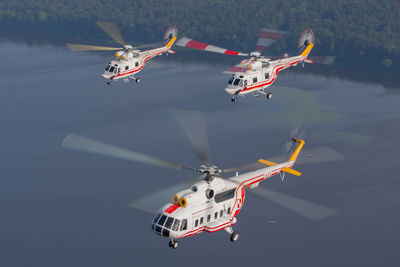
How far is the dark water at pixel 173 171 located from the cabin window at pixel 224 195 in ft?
95.9

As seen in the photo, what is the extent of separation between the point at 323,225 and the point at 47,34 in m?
122

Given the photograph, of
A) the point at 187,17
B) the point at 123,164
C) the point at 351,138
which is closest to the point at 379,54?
the point at 351,138

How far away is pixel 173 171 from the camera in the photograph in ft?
319

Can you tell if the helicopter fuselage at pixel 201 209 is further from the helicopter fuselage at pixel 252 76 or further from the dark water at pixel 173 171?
the dark water at pixel 173 171

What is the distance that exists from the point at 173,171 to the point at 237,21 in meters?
68.1

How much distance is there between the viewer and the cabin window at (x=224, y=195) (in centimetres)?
3797

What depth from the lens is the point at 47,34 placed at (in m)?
186

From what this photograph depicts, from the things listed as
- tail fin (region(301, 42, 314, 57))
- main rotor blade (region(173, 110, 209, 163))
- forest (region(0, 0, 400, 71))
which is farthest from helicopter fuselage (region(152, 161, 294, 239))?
forest (region(0, 0, 400, 71))

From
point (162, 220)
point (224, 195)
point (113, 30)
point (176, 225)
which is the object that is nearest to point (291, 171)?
point (224, 195)

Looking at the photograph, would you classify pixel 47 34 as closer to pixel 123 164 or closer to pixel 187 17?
pixel 187 17

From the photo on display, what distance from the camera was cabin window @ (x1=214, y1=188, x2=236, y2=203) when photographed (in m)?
38.0

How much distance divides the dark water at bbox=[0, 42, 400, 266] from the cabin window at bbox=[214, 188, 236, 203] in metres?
29.2

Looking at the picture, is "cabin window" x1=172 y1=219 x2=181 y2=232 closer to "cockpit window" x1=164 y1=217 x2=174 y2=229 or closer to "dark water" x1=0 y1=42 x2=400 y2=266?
"cockpit window" x1=164 y1=217 x2=174 y2=229

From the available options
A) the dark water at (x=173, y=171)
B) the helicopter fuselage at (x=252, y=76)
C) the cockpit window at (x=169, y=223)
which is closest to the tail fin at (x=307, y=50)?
the helicopter fuselage at (x=252, y=76)
